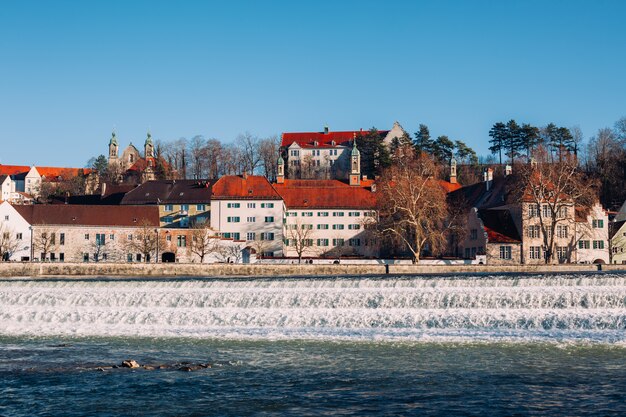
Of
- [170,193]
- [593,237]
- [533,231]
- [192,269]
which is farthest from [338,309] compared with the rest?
[170,193]

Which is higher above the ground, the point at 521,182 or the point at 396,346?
the point at 521,182

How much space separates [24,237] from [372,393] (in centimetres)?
6115

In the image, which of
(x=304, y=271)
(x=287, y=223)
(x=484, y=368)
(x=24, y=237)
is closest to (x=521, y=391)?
(x=484, y=368)

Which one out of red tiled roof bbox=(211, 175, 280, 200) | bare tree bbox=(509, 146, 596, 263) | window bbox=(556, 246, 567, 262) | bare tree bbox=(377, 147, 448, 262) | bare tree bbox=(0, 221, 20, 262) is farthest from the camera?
red tiled roof bbox=(211, 175, 280, 200)

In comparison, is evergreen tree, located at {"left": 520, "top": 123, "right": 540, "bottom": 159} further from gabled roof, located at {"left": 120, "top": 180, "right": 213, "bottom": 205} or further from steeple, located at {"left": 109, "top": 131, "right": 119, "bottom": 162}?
steeple, located at {"left": 109, "top": 131, "right": 119, "bottom": 162}

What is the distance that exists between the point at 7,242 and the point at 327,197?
115ft

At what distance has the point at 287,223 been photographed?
87.3 m

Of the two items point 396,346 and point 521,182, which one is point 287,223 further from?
point 396,346

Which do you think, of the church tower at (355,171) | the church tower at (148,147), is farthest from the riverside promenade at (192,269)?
the church tower at (148,147)

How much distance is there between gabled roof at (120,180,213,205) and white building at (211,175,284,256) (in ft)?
8.25

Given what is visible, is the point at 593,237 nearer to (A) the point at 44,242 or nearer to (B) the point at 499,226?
(B) the point at 499,226

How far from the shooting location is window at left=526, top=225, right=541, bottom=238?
68.8 m

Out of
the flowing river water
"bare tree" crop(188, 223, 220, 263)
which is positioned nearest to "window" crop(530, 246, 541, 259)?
"bare tree" crop(188, 223, 220, 263)

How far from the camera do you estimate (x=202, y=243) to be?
70.9m
